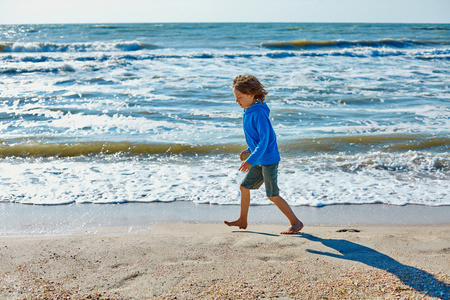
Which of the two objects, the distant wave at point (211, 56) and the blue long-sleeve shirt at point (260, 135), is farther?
the distant wave at point (211, 56)

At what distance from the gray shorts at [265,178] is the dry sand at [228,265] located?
42cm

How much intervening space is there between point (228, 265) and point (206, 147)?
409 centimetres

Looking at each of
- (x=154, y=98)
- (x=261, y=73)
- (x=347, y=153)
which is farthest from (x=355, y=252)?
(x=261, y=73)

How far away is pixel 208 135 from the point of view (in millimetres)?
7613

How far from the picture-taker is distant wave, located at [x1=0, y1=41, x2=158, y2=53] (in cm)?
2652

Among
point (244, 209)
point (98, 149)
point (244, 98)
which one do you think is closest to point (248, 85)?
point (244, 98)

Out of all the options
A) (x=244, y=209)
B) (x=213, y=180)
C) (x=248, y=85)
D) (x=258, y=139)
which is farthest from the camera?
(x=213, y=180)

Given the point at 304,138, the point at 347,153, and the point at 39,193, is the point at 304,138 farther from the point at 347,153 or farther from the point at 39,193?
the point at 39,193

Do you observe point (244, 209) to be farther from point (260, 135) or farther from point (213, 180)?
point (213, 180)

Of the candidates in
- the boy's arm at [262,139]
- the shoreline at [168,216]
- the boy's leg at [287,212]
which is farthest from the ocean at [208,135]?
the boy's arm at [262,139]

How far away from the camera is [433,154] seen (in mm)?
6316

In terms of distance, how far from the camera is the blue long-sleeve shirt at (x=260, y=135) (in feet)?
10.9

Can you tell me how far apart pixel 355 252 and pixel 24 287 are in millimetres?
2432

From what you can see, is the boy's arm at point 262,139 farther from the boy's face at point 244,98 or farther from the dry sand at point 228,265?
the dry sand at point 228,265
